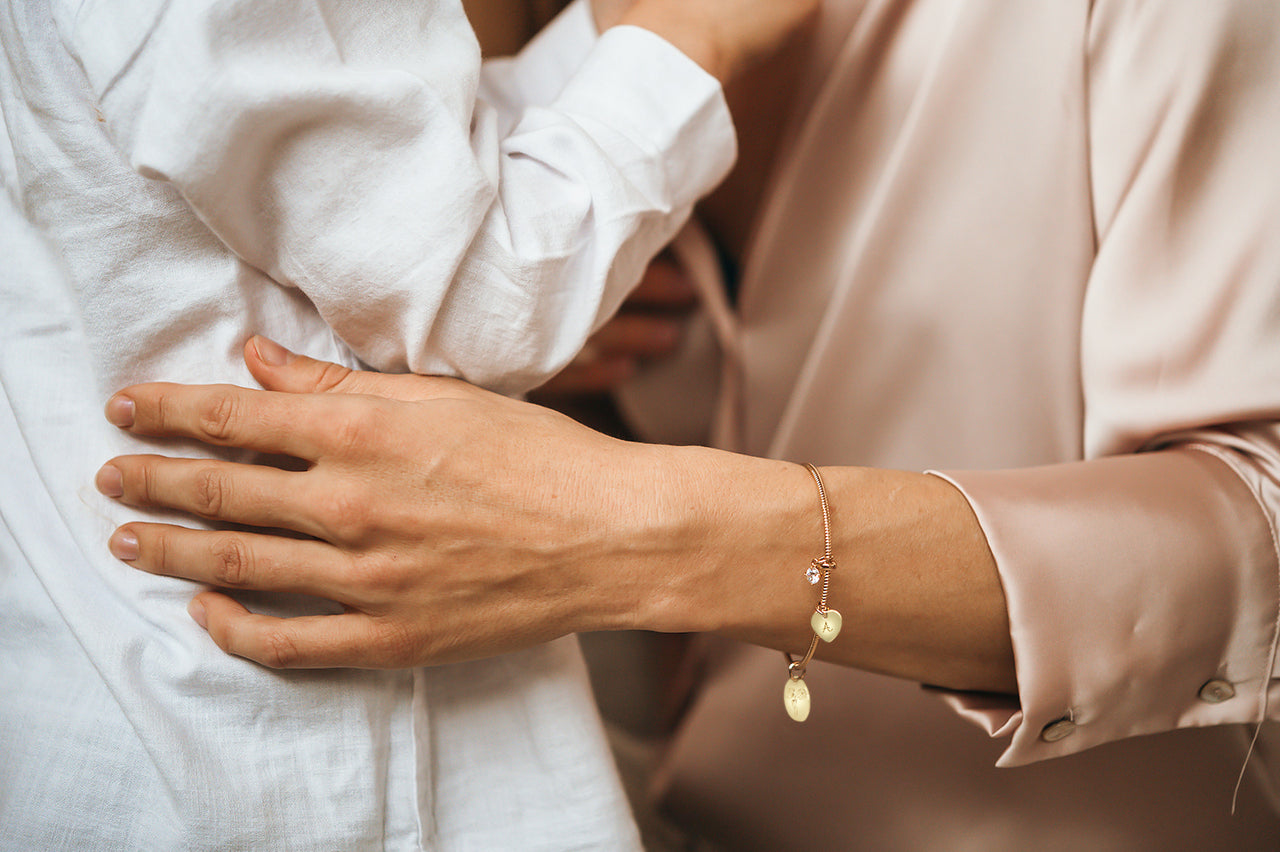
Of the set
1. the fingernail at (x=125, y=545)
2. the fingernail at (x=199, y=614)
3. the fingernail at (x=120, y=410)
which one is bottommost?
the fingernail at (x=199, y=614)

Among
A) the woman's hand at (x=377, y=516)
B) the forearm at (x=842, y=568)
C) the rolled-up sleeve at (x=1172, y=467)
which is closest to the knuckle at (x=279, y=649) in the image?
the woman's hand at (x=377, y=516)

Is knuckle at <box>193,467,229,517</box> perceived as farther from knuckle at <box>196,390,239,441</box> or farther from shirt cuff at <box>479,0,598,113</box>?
shirt cuff at <box>479,0,598,113</box>

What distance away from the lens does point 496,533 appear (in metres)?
0.52

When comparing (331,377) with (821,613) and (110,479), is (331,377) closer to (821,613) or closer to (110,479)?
(110,479)

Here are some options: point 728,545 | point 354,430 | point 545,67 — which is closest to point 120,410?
point 354,430

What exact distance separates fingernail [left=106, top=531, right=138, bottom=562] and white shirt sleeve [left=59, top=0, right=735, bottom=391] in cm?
19

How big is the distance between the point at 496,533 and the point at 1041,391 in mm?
559

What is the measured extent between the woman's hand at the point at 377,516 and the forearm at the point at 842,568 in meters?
0.04

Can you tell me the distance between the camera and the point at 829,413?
0.86 meters

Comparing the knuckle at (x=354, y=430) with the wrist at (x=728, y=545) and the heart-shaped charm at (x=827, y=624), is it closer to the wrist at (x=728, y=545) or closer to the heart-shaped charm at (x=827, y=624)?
the wrist at (x=728, y=545)

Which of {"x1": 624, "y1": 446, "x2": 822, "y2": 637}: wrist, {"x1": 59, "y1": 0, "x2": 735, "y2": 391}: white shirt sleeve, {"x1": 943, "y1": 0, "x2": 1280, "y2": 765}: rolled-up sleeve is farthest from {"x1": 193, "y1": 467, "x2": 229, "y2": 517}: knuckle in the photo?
{"x1": 943, "y1": 0, "x2": 1280, "y2": 765}: rolled-up sleeve

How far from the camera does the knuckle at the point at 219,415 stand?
49cm

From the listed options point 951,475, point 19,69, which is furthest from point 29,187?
point 951,475

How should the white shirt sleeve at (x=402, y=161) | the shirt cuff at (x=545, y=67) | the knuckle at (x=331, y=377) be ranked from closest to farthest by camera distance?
the white shirt sleeve at (x=402, y=161) < the knuckle at (x=331, y=377) < the shirt cuff at (x=545, y=67)
